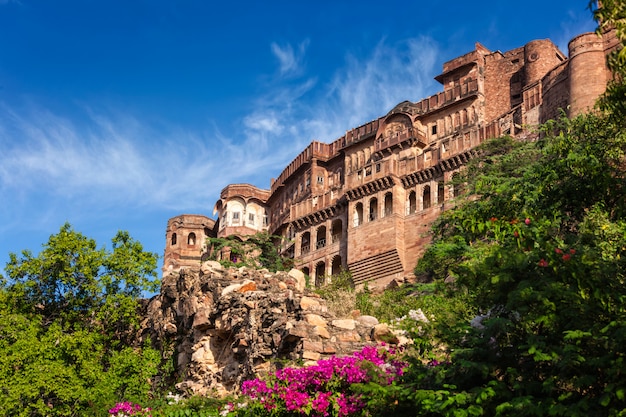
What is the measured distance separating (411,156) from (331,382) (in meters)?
30.2

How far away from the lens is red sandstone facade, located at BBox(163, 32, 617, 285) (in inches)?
1549

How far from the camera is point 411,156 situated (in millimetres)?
43406

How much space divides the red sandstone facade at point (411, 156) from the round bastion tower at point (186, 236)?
9.01m

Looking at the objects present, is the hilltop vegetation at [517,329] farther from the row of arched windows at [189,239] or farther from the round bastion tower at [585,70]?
the row of arched windows at [189,239]

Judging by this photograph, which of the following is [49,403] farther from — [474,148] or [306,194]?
[306,194]

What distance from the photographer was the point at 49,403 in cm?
2584

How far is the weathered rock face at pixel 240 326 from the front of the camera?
53.8 ft

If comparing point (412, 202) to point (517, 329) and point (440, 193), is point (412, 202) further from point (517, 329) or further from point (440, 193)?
point (517, 329)

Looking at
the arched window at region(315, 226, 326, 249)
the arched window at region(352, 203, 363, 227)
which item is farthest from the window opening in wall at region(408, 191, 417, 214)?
the arched window at region(315, 226, 326, 249)

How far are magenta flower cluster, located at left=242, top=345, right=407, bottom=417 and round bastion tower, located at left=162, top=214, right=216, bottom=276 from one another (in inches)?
1916

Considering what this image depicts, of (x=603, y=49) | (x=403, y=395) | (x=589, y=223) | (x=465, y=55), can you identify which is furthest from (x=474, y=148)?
(x=403, y=395)

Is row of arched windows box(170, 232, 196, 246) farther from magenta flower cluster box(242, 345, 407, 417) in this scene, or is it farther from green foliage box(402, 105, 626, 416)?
green foliage box(402, 105, 626, 416)

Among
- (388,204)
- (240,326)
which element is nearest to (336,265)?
(388,204)

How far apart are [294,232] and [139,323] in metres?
20.4
